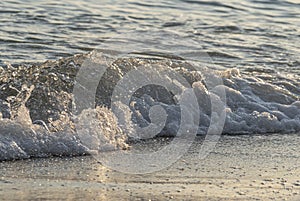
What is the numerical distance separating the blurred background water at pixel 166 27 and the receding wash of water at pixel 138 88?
0.02 meters

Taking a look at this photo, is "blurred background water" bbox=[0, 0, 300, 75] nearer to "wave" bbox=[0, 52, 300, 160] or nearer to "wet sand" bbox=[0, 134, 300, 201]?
"wave" bbox=[0, 52, 300, 160]

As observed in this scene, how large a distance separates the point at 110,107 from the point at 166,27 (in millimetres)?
3753

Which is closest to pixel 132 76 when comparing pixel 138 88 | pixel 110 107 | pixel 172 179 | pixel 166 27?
pixel 138 88

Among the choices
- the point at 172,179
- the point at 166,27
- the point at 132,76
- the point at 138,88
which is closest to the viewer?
the point at 172,179

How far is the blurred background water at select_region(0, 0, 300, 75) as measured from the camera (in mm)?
7363

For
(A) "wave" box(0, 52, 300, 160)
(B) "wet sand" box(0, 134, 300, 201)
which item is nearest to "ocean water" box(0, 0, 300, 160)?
(A) "wave" box(0, 52, 300, 160)

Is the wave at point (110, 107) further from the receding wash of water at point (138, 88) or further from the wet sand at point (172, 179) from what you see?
the wet sand at point (172, 179)

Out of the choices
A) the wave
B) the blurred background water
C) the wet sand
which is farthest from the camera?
the blurred background water

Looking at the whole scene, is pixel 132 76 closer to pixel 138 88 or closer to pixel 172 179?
pixel 138 88

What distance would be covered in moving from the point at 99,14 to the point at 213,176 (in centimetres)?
540

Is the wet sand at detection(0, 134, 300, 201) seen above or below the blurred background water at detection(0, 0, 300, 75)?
below

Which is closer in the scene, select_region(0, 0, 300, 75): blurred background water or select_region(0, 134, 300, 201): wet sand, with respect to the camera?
select_region(0, 134, 300, 201): wet sand

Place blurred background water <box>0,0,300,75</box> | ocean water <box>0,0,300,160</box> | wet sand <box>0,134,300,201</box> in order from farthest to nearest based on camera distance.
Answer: blurred background water <box>0,0,300,75</box>, ocean water <box>0,0,300,160</box>, wet sand <box>0,134,300,201</box>

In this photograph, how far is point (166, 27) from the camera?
8.87 m
